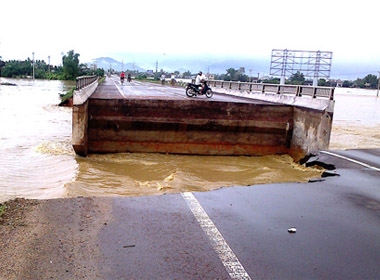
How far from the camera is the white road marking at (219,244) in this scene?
3.91m

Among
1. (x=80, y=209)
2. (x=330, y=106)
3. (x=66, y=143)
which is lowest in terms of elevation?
(x=66, y=143)

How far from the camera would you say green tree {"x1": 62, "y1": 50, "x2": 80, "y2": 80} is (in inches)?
5034

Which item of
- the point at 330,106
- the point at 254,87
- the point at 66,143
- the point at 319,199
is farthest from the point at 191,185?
the point at 254,87

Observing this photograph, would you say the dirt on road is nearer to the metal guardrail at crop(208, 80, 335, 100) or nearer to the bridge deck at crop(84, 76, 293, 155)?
the bridge deck at crop(84, 76, 293, 155)

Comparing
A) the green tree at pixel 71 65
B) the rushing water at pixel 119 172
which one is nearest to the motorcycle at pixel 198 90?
the rushing water at pixel 119 172

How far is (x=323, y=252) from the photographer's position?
4500mm

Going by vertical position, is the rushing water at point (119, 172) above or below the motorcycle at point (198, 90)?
below

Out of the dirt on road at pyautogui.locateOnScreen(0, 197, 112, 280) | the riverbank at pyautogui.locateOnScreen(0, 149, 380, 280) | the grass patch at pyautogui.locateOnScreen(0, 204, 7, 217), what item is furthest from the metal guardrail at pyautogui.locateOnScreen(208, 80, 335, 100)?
the grass patch at pyautogui.locateOnScreen(0, 204, 7, 217)

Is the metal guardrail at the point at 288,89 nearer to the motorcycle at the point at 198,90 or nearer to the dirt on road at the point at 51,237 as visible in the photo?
the motorcycle at the point at 198,90

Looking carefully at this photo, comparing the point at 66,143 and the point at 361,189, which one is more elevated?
the point at 361,189

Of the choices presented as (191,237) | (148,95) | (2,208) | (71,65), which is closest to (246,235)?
(191,237)

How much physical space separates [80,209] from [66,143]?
11870mm

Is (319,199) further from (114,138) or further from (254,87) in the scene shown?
(254,87)

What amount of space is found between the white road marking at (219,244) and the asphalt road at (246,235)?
11mm
